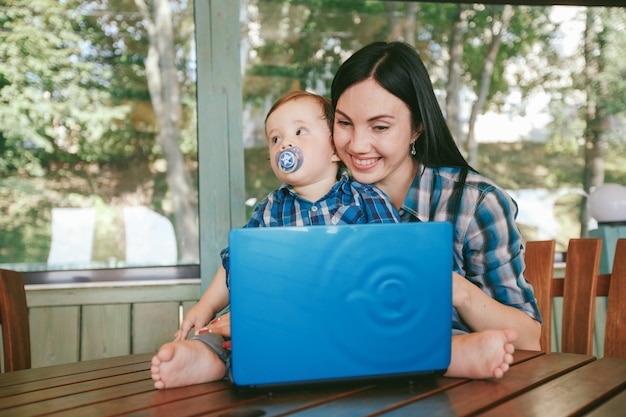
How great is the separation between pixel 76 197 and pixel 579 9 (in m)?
2.77

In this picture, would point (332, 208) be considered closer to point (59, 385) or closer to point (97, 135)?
point (59, 385)

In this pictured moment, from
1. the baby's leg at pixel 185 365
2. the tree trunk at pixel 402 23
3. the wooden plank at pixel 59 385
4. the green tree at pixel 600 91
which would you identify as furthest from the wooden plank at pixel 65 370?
the green tree at pixel 600 91

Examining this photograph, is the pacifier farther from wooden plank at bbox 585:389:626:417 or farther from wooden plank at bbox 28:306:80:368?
wooden plank at bbox 28:306:80:368

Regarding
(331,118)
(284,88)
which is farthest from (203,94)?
(331,118)

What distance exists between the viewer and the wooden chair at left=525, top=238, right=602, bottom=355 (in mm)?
1639

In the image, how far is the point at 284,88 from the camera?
327cm

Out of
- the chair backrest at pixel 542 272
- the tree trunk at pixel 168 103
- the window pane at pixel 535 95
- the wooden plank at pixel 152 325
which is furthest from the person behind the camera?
the window pane at pixel 535 95

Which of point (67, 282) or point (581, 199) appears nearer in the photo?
point (67, 282)

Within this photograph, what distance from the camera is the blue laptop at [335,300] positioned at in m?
0.82

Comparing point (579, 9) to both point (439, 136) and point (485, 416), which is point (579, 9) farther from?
point (485, 416)

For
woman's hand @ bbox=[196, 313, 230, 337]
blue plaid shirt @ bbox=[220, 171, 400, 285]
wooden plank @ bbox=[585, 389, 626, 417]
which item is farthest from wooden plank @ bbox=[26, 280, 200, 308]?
wooden plank @ bbox=[585, 389, 626, 417]

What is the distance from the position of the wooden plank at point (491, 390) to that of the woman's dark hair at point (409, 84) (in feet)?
1.65

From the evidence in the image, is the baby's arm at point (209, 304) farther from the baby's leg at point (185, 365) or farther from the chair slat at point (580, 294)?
the chair slat at point (580, 294)

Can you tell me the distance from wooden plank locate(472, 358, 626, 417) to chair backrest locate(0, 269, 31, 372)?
1.06 meters
